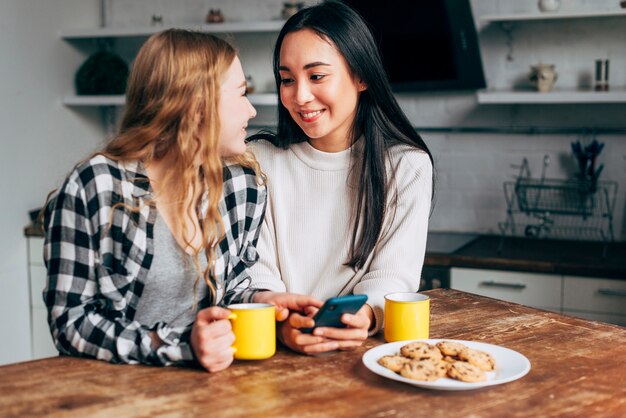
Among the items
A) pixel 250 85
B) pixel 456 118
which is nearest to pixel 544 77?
pixel 456 118

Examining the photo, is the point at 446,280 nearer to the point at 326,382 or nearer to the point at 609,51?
the point at 609,51

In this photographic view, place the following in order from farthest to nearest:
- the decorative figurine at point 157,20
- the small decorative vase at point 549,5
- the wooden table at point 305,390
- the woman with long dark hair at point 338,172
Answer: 1. the decorative figurine at point 157,20
2. the small decorative vase at point 549,5
3. the woman with long dark hair at point 338,172
4. the wooden table at point 305,390

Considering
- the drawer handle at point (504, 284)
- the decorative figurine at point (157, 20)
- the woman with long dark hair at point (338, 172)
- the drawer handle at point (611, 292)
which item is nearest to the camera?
the woman with long dark hair at point (338, 172)

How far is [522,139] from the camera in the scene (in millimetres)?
3471

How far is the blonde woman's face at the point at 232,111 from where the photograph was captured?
60.7 inches

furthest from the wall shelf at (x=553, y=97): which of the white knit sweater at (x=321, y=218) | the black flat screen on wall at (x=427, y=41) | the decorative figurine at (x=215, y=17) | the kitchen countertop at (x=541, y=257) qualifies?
the white knit sweater at (x=321, y=218)

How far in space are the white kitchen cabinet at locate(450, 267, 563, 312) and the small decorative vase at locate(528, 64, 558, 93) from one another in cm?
79

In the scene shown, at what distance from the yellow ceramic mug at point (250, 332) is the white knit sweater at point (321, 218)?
1.45 feet

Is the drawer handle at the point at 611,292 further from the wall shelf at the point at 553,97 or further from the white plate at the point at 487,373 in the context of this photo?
the white plate at the point at 487,373

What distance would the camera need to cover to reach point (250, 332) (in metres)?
1.36

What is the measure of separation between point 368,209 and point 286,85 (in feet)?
1.16

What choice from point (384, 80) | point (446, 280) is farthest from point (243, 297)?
point (446, 280)

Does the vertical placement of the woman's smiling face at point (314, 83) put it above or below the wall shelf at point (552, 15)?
below

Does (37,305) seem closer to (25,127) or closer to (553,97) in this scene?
(25,127)
